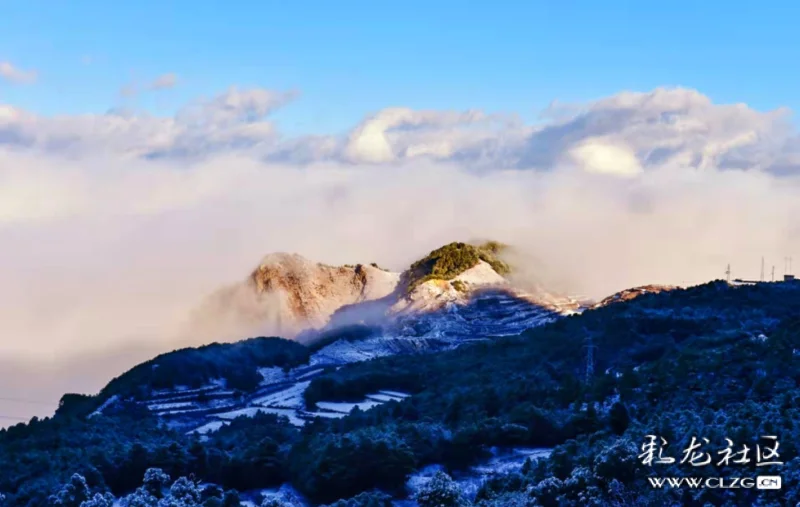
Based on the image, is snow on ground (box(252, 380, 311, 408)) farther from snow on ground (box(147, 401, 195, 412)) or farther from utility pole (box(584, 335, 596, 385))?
utility pole (box(584, 335, 596, 385))

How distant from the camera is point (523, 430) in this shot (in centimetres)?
3297

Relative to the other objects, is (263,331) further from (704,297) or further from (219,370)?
(704,297)

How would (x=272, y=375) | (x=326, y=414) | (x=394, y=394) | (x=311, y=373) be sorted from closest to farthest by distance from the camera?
(x=326, y=414), (x=394, y=394), (x=272, y=375), (x=311, y=373)

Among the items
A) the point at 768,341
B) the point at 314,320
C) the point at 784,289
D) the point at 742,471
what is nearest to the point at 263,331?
the point at 314,320

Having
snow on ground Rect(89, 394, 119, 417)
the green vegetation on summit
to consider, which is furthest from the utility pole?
the green vegetation on summit

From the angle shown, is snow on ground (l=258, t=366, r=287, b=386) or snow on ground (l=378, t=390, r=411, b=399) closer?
snow on ground (l=378, t=390, r=411, b=399)

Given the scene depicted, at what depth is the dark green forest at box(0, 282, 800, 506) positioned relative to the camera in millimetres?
24633

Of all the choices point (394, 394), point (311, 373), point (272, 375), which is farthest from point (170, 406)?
point (311, 373)

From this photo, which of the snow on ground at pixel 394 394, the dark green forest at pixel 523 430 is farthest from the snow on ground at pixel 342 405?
the snow on ground at pixel 394 394

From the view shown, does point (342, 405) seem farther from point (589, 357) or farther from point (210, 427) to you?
point (589, 357)

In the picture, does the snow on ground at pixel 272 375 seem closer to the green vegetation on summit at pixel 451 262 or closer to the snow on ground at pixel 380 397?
the snow on ground at pixel 380 397

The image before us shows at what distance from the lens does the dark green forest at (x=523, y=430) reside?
24633 mm

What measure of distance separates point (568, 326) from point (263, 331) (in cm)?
3377

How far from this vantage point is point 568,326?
57.9 meters
